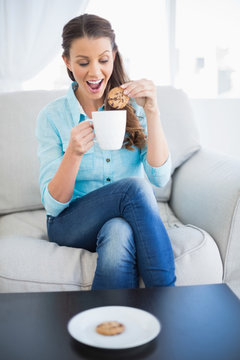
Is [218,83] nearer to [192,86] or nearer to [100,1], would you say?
[192,86]

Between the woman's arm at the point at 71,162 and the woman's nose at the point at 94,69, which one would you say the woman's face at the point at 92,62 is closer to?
the woman's nose at the point at 94,69

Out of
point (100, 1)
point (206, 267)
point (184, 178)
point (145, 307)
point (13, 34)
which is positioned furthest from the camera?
point (100, 1)

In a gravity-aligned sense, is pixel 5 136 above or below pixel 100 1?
below

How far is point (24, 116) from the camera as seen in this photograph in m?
1.97

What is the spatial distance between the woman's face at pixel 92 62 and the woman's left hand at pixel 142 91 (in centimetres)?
12

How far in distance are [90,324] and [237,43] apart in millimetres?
2654

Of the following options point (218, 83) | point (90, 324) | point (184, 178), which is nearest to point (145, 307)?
point (90, 324)

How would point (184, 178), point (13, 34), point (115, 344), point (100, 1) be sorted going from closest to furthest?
point (115, 344)
point (184, 178)
point (13, 34)
point (100, 1)

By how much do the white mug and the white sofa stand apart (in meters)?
0.37

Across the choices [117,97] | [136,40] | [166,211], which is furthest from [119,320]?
[136,40]

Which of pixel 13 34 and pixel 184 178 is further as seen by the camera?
pixel 13 34

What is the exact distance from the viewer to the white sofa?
4.35ft

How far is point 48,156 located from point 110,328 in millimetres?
834

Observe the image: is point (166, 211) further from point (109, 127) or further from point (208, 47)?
point (208, 47)
